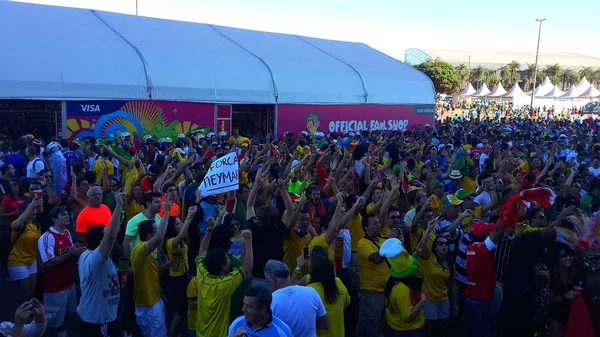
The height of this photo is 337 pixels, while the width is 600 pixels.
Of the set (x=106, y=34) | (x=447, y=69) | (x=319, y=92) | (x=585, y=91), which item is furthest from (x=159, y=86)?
(x=585, y=91)

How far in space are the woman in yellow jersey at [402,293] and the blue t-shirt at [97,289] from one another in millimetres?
2308

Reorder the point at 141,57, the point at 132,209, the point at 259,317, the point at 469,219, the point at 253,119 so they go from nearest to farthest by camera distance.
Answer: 1. the point at 259,317
2. the point at 469,219
3. the point at 132,209
4. the point at 141,57
5. the point at 253,119

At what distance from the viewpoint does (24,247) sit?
5336mm

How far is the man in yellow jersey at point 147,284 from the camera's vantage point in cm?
452

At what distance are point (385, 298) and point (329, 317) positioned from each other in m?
1.23

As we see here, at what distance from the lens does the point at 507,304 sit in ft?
16.3

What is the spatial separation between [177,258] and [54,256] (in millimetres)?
1135

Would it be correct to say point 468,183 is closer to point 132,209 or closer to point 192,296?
point 132,209

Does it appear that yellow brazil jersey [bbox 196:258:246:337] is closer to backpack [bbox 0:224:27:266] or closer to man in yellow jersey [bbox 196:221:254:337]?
man in yellow jersey [bbox 196:221:254:337]

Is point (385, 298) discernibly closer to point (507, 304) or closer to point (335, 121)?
point (507, 304)

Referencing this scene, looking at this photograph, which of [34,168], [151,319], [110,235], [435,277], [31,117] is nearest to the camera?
[110,235]

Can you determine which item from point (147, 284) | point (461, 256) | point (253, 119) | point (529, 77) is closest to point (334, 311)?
point (147, 284)

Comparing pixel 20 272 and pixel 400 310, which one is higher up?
pixel 400 310

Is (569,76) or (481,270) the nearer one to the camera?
(481,270)
